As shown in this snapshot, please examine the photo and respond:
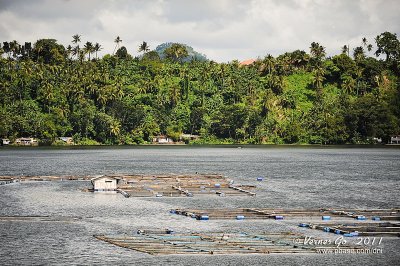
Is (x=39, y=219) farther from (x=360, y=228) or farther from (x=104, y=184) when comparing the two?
(x=360, y=228)

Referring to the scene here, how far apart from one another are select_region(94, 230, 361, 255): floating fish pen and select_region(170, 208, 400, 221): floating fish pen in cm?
810

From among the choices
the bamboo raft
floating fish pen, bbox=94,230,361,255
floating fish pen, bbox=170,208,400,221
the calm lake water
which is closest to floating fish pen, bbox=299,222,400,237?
Result: the calm lake water

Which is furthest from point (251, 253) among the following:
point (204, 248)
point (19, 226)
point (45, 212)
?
point (45, 212)

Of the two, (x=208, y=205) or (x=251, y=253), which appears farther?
(x=208, y=205)

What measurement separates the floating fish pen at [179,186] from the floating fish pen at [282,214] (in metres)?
16.3

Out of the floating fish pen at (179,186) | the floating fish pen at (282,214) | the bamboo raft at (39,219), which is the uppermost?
the floating fish pen at (179,186)

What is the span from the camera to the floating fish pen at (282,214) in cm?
5700

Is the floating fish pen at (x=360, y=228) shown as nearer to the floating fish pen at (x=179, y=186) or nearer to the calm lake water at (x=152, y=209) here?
the calm lake water at (x=152, y=209)

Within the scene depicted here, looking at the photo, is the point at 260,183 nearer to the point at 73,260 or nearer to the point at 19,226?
the point at 19,226

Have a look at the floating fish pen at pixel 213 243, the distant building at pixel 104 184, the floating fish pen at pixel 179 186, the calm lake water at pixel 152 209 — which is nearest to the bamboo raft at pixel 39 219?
the calm lake water at pixel 152 209

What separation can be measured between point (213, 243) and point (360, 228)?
43.8 ft

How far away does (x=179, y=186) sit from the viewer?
277ft

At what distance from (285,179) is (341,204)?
34541 millimetres

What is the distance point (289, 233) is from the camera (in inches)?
1939
